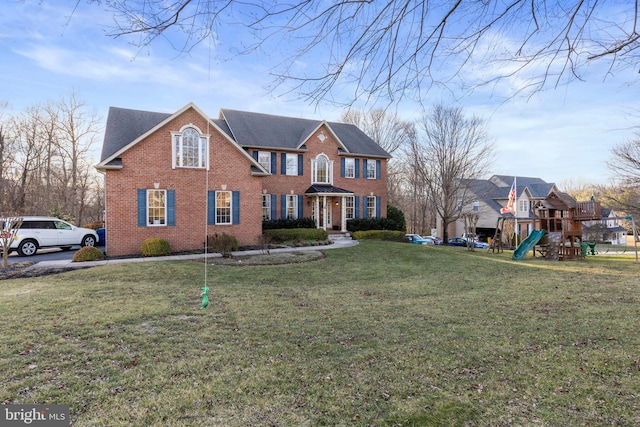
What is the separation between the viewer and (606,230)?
3972 cm

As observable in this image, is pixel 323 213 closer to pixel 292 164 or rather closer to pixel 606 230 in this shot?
pixel 292 164

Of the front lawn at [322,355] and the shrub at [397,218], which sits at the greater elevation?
the shrub at [397,218]

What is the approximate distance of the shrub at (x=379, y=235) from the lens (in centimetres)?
2356

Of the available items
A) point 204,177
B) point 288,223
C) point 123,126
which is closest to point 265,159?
point 288,223

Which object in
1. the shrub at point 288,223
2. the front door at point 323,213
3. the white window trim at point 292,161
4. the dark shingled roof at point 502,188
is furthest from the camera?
the dark shingled roof at point 502,188

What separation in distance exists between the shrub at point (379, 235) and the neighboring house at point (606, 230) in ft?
76.9

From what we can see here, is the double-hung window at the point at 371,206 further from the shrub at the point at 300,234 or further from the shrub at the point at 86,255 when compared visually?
the shrub at the point at 86,255

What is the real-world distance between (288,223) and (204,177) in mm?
6908

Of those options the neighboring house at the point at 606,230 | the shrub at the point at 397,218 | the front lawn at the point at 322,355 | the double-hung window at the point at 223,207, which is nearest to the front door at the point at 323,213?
the shrub at the point at 397,218

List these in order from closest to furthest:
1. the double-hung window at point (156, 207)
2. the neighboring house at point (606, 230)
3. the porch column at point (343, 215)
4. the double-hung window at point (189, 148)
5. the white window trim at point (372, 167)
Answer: the double-hung window at point (156, 207), the double-hung window at point (189, 148), the porch column at point (343, 215), the white window trim at point (372, 167), the neighboring house at point (606, 230)

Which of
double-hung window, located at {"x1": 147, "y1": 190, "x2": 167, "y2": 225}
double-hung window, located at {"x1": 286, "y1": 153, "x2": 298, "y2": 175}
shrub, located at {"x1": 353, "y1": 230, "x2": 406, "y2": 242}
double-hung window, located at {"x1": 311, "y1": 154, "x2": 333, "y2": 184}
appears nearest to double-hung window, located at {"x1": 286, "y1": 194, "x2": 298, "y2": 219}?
double-hung window, located at {"x1": 286, "y1": 153, "x2": 298, "y2": 175}

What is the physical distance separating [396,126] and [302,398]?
37.8 meters

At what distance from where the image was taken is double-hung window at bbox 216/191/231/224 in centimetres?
1781

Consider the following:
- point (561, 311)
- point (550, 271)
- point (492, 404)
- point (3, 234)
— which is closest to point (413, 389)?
point (492, 404)
